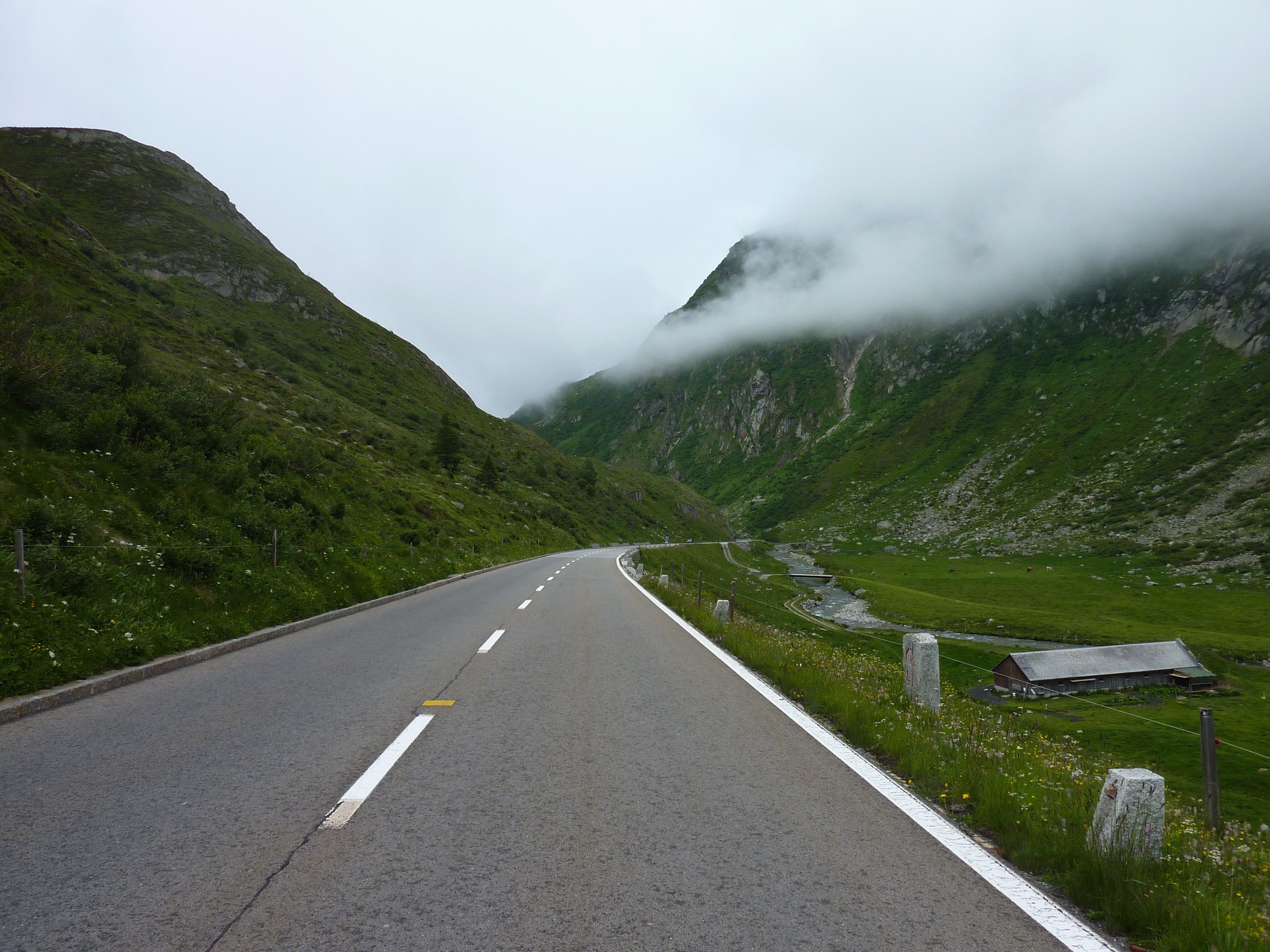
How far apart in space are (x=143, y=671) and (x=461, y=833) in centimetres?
701

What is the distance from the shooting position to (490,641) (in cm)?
1141

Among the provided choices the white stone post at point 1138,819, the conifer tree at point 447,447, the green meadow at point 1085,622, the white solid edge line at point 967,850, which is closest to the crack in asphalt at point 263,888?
the white solid edge line at point 967,850

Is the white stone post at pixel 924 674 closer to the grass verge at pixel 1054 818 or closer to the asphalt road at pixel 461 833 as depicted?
the grass verge at pixel 1054 818

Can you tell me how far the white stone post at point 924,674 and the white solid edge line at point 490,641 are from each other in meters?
6.48

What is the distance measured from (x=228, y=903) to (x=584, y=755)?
9.38ft

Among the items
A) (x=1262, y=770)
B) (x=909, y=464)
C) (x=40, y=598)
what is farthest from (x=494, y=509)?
(x=909, y=464)

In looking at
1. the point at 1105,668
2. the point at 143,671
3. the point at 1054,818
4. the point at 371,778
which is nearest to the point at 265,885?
the point at 371,778

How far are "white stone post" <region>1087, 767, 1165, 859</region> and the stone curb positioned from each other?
9.46 metres

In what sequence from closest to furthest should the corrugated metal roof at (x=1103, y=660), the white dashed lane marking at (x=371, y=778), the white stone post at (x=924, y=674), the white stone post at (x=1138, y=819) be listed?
1. the white stone post at (x=1138, y=819)
2. the white dashed lane marking at (x=371, y=778)
3. the white stone post at (x=924, y=674)
4. the corrugated metal roof at (x=1103, y=660)

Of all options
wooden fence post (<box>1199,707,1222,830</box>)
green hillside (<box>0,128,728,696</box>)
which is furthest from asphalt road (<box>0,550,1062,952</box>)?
green hillside (<box>0,128,728,696</box>)

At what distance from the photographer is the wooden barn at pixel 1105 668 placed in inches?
1794

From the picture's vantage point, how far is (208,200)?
12050 cm

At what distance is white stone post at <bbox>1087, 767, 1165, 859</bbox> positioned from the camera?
3.54 m

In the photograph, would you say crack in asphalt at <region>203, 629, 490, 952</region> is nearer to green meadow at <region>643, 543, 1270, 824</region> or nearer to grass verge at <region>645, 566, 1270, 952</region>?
grass verge at <region>645, 566, 1270, 952</region>
